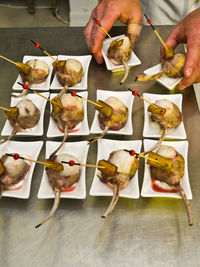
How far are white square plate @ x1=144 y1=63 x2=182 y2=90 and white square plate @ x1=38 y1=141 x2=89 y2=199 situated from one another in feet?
2.20

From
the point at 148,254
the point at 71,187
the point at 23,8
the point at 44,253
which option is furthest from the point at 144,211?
the point at 23,8

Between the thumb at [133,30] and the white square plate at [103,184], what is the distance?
813 mm

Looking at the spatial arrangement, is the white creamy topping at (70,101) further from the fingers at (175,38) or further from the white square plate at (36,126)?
the fingers at (175,38)

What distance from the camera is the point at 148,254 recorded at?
3.87ft

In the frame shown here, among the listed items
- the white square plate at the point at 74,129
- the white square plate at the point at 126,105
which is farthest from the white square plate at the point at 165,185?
the white square plate at the point at 74,129

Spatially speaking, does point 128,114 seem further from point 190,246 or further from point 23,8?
point 23,8

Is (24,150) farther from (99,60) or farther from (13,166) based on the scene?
(99,60)

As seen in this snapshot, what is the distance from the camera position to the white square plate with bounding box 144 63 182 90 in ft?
5.70

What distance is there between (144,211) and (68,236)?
37 cm

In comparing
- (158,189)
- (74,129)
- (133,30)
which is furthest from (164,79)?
(158,189)

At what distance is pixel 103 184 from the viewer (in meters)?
1.34

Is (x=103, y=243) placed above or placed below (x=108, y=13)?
below

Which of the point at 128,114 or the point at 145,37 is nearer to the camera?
the point at 128,114

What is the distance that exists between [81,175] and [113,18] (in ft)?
3.77
